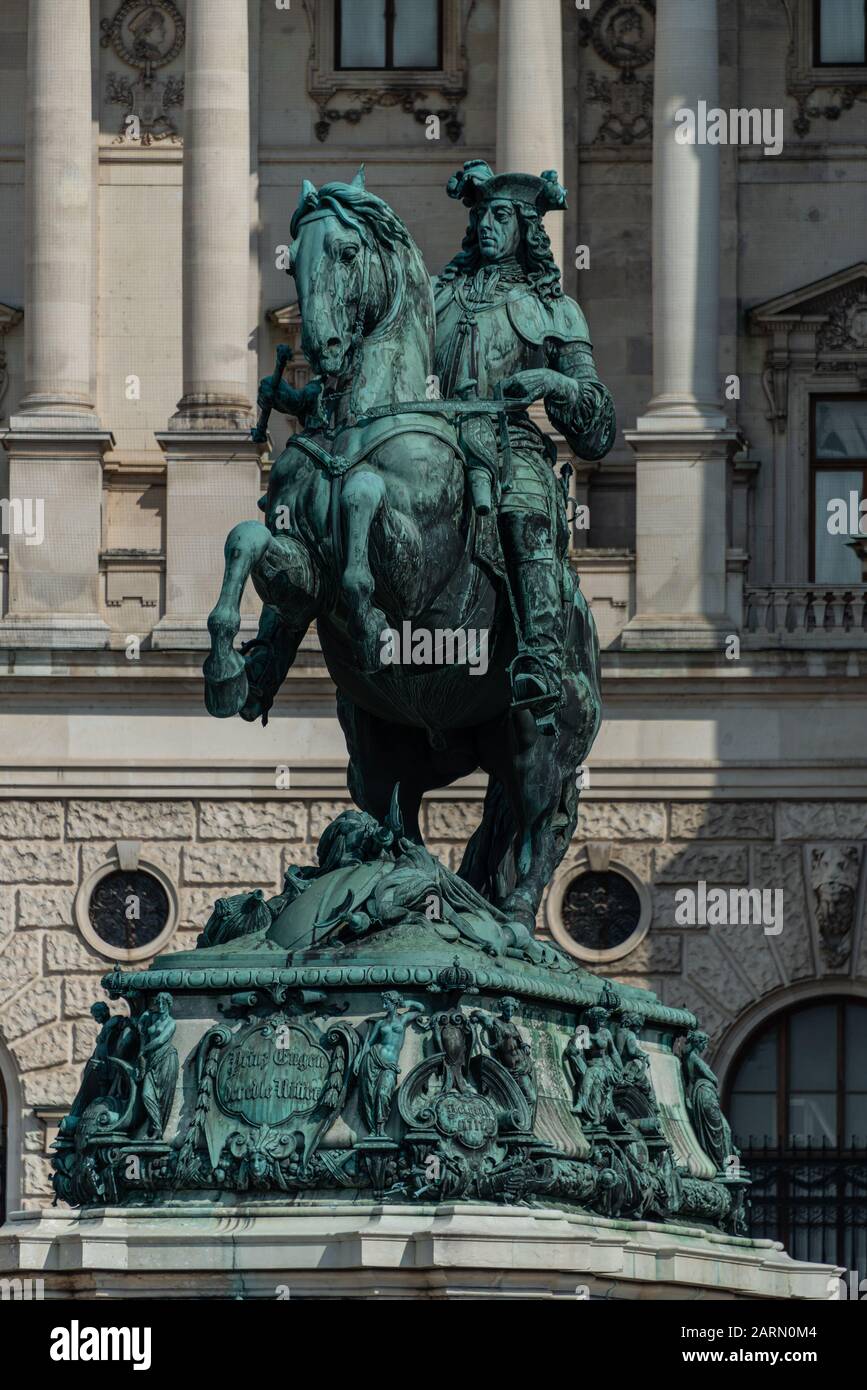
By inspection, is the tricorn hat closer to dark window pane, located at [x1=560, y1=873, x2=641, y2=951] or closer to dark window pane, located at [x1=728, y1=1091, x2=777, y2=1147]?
dark window pane, located at [x1=560, y1=873, x2=641, y2=951]

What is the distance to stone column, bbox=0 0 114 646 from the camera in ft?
122

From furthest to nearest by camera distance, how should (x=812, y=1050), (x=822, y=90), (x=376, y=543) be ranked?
(x=822, y=90) < (x=812, y=1050) < (x=376, y=543)

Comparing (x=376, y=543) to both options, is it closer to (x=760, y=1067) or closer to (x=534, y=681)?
(x=534, y=681)

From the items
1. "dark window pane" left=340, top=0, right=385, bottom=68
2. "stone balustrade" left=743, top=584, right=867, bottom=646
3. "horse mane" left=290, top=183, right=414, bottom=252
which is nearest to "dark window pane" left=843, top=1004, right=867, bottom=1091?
"stone balustrade" left=743, top=584, right=867, bottom=646

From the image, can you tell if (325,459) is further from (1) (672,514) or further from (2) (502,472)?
(1) (672,514)

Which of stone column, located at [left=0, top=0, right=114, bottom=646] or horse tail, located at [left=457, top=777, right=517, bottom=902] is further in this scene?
stone column, located at [left=0, top=0, right=114, bottom=646]

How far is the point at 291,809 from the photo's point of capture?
119 feet

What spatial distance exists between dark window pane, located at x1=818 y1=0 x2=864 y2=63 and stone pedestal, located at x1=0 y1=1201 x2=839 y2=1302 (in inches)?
1047

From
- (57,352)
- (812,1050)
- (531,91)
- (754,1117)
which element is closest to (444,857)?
(754,1117)

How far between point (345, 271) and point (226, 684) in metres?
1.53

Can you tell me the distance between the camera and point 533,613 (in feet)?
51.1

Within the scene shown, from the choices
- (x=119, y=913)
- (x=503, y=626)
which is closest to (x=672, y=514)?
(x=119, y=913)

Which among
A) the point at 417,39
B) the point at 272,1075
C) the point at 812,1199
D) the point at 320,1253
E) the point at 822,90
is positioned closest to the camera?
the point at 320,1253

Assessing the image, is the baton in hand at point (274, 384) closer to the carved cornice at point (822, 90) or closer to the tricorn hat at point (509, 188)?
the tricorn hat at point (509, 188)
